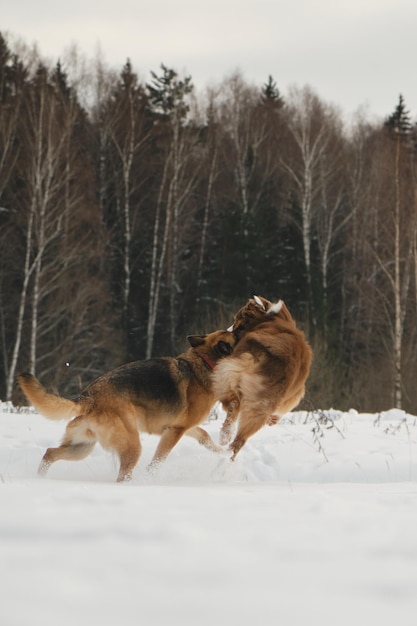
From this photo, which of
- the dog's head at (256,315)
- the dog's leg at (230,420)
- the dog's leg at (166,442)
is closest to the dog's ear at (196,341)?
the dog's head at (256,315)

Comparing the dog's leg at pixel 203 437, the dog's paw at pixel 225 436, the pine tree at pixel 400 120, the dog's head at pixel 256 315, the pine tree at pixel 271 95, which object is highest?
the pine tree at pixel 271 95

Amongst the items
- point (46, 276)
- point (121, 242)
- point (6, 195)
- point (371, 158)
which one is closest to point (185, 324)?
point (121, 242)

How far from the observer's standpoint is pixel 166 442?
5480mm

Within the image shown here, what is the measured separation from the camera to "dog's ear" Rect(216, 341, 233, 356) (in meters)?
5.81

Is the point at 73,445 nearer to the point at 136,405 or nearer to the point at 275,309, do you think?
the point at 136,405

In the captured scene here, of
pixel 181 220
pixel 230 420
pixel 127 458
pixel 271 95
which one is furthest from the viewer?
pixel 271 95

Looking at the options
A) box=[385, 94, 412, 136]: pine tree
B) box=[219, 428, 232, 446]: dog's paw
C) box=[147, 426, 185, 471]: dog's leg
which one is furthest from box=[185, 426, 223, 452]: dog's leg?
box=[385, 94, 412, 136]: pine tree

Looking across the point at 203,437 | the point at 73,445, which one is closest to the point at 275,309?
the point at 203,437

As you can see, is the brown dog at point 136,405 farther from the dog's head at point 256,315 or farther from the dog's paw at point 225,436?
the dog's paw at point 225,436

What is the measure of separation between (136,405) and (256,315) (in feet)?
4.16

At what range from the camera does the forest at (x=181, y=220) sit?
23203mm

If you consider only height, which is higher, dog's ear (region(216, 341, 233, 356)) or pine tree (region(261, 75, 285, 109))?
pine tree (region(261, 75, 285, 109))

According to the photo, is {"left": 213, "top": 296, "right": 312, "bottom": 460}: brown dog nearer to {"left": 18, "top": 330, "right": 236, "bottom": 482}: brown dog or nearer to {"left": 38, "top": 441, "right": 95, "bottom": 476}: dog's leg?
{"left": 18, "top": 330, "right": 236, "bottom": 482}: brown dog

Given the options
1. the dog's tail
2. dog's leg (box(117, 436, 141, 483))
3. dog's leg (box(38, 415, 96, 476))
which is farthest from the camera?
dog's leg (box(38, 415, 96, 476))
